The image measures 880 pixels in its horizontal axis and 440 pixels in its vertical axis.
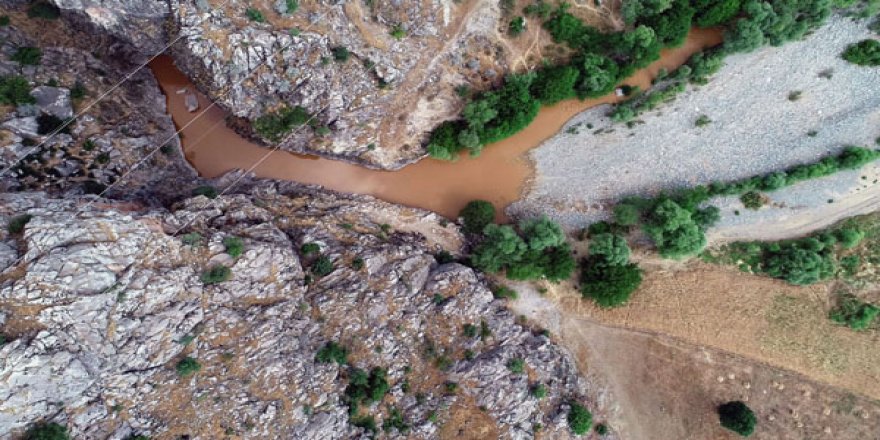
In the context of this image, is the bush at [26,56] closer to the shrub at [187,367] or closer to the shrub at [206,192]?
the shrub at [206,192]

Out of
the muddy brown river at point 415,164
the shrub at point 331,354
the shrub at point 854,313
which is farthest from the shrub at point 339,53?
the shrub at point 854,313

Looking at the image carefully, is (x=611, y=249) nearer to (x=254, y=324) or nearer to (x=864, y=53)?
(x=864, y=53)

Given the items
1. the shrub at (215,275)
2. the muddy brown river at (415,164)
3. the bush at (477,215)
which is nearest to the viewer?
the shrub at (215,275)

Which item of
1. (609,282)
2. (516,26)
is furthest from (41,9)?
(609,282)

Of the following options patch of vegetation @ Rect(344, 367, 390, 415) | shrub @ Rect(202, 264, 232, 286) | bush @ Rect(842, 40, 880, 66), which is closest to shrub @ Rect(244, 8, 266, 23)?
shrub @ Rect(202, 264, 232, 286)

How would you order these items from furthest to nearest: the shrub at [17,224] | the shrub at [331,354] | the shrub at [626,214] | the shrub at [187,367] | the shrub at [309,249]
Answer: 1. the shrub at [626,214]
2. the shrub at [309,249]
3. the shrub at [331,354]
4. the shrub at [187,367]
5. the shrub at [17,224]

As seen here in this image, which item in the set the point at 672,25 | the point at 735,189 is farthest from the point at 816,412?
the point at 672,25

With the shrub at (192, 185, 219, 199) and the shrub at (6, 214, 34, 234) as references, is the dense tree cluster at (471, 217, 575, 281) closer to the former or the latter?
the shrub at (192, 185, 219, 199)
